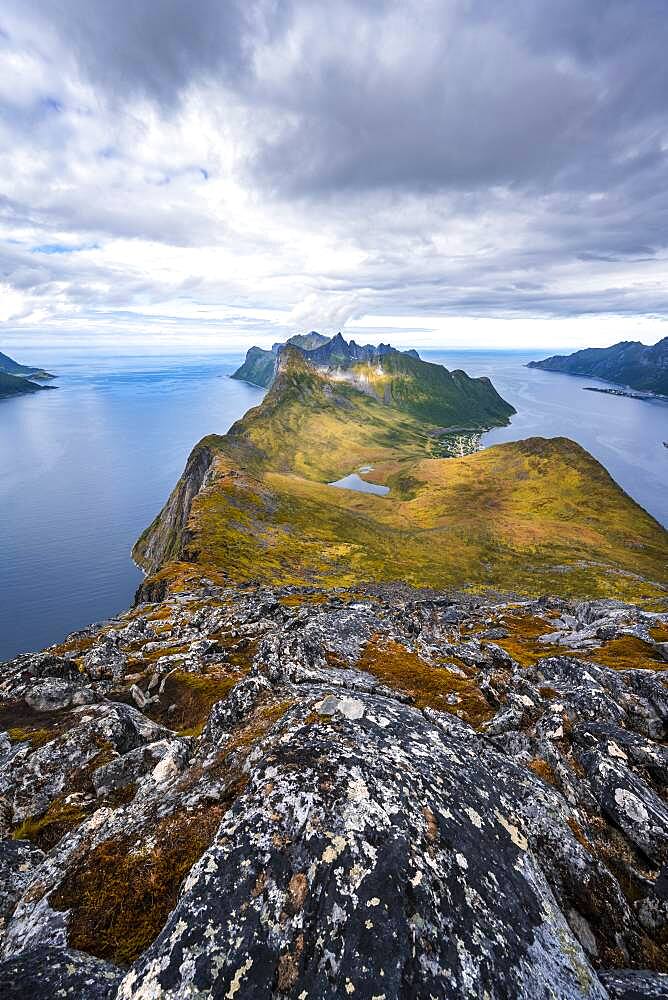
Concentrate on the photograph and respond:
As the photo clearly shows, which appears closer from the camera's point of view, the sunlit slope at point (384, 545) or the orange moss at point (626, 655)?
the orange moss at point (626, 655)

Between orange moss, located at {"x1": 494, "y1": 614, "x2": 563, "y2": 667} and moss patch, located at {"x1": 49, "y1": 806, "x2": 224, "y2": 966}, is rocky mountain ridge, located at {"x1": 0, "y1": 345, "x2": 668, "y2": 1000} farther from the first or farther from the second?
orange moss, located at {"x1": 494, "y1": 614, "x2": 563, "y2": 667}

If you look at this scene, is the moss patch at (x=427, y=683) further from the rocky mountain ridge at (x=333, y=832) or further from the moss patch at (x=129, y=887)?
the moss patch at (x=129, y=887)

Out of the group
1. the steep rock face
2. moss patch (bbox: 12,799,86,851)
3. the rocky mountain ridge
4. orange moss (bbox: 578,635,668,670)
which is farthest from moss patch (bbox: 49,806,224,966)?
the steep rock face

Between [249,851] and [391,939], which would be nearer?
[391,939]

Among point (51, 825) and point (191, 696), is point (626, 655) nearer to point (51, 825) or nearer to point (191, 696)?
point (191, 696)

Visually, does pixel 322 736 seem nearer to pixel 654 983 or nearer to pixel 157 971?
pixel 157 971

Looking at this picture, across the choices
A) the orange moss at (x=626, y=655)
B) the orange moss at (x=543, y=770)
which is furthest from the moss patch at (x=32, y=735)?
the orange moss at (x=626, y=655)

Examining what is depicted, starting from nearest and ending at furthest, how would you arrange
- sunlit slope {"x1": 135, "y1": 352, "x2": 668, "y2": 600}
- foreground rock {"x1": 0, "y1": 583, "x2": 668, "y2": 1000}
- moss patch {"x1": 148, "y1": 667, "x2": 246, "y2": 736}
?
foreground rock {"x1": 0, "y1": 583, "x2": 668, "y2": 1000} < moss patch {"x1": 148, "y1": 667, "x2": 246, "y2": 736} < sunlit slope {"x1": 135, "y1": 352, "x2": 668, "y2": 600}

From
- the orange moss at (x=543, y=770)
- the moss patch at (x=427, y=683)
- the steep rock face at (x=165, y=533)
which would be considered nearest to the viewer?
the orange moss at (x=543, y=770)

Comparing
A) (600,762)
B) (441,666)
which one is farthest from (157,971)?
(441,666)
